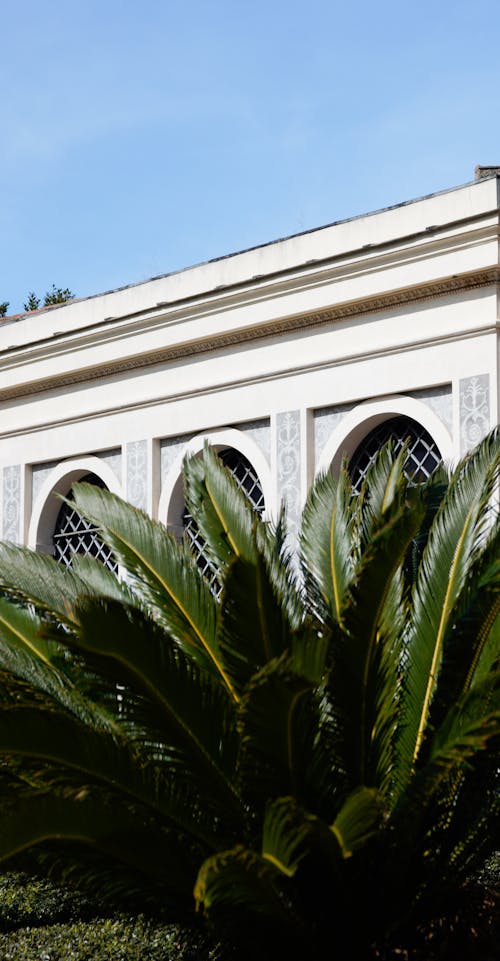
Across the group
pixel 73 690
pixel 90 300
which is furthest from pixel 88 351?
pixel 73 690

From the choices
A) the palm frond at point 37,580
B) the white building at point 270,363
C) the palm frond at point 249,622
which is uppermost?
the white building at point 270,363

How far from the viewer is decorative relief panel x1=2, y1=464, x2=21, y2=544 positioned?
1612 cm

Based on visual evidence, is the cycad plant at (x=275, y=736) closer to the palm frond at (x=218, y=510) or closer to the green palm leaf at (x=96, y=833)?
the green palm leaf at (x=96, y=833)

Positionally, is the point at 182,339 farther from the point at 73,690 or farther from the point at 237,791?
the point at 237,791

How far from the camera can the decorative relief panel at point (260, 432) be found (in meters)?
13.5

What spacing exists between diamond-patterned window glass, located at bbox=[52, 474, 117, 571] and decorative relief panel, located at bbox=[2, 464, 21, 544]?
1.59ft

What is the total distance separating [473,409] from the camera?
11.7 m

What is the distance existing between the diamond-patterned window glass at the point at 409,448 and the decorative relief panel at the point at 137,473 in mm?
2716

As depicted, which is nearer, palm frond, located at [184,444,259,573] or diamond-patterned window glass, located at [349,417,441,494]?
palm frond, located at [184,444,259,573]

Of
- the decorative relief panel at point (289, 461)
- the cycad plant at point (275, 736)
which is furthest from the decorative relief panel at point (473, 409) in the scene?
the cycad plant at point (275, 736)

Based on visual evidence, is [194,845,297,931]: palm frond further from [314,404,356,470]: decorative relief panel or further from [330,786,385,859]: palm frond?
[314,404,356,470]: decorative relief panel

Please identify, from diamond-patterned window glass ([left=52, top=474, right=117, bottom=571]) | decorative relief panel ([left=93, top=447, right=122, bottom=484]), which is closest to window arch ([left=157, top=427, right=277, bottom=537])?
decorative relief panel ([left=93, top=447, right=122, bottom=484])

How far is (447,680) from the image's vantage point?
6.68 meters

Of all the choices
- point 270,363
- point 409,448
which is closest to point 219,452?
point 270,363
